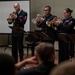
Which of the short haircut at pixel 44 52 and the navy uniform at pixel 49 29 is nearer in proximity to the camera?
the short haircut at pixel 44 52

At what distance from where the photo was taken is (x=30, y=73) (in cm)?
204

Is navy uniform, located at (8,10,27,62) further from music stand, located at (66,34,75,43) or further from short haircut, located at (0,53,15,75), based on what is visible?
short haircut, located at (0,53,15,75)

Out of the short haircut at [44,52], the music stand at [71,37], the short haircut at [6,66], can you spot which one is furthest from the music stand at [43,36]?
the short haircut at [6,66]

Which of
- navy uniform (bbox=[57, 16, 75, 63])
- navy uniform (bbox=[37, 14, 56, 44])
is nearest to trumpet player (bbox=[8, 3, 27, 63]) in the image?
navy uniform (bbox=[37, 14, 56, 44])

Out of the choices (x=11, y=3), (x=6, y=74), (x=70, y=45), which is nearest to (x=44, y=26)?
(x=70, y=45)

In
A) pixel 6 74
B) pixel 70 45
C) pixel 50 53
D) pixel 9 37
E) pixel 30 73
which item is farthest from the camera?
pixel 9 37

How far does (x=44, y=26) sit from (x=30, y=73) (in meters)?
4.23

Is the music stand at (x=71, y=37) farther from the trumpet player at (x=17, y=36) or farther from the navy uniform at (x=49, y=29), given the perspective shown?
the trumpet player at (x=17, y=36)

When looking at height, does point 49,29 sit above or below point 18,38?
above

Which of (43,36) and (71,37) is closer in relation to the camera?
(71,37)

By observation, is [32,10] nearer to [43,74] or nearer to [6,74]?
[43,74]

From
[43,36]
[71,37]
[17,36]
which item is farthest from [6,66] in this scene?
[17,36]

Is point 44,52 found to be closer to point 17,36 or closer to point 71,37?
point 71,37

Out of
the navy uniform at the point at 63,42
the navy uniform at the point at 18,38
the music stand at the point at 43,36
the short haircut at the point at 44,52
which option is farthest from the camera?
the navy uniform at the point at 18,38
